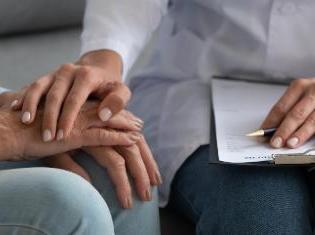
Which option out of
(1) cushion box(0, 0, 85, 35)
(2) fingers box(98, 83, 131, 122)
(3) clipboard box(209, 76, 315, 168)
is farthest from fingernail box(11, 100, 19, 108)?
(1) cushion box(0, 0, 85, 35)

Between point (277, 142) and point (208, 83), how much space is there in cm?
26

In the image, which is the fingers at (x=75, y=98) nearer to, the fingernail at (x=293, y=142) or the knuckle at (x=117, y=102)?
the knuckle at (x=117, y=102)

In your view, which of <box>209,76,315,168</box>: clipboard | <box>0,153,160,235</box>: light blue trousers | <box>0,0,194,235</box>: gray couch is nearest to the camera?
<box>0,153,160,235</box>: light blue trousers

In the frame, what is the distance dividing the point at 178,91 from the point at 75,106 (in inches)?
10.5

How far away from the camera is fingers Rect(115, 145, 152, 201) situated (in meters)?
0.73

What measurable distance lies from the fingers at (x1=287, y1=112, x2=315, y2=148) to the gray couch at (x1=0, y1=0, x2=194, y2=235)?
0.62 metres

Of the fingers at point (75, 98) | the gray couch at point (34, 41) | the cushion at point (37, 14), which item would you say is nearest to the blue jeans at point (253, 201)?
the fingers at point (75, 98)

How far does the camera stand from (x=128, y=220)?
2.40 feet

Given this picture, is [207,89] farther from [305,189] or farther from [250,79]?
[305,189]

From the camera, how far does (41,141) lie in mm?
712

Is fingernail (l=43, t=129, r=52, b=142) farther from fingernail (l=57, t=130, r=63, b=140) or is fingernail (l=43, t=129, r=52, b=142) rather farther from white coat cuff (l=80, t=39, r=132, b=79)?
white coat cuff (l=80, t=39, r=132, b=79)

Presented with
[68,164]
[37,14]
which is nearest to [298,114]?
[68,164]

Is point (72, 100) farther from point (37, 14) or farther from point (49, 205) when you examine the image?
point (37, 14)

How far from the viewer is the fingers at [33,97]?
72cm
